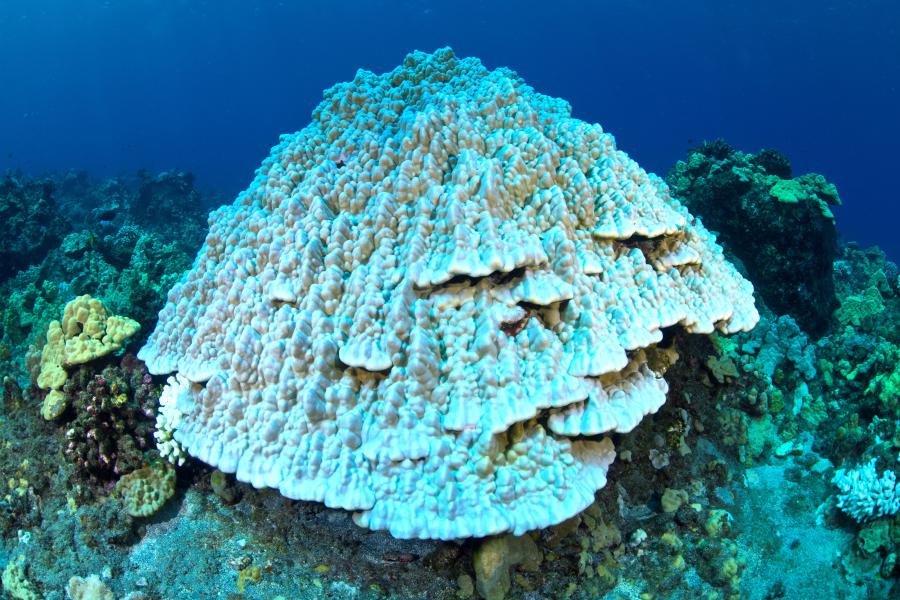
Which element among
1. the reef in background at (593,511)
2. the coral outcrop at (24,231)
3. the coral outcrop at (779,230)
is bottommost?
the reef in background at (593,511)

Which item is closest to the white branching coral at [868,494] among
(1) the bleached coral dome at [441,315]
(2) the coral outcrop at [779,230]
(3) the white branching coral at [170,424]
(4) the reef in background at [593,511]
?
(4) the reef in background at [593,511]

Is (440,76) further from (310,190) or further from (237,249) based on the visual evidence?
(237,249)

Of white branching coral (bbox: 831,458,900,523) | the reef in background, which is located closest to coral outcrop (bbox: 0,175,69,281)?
the reef in background

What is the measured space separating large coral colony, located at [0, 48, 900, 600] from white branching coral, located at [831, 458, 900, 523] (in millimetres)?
17

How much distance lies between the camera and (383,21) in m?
123

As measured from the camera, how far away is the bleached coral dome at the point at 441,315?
3320mm

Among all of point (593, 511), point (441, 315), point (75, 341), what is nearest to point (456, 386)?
point (441, 315)

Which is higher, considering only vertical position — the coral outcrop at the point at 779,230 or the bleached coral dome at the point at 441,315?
the coral outcrop at the point at 779,230

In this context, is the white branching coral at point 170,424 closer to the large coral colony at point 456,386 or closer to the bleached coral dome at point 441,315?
the large coral colony at point 456,386

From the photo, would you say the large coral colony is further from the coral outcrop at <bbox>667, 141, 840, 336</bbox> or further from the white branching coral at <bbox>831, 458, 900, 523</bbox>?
the coral outcrop at <bbox>667, 141, 840, 336</bbox>

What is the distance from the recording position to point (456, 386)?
3455mm

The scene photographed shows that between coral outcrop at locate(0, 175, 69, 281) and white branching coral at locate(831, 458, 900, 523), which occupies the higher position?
coral outcrop at locate(0, 175, 69, 281)

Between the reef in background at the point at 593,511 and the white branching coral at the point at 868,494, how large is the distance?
1 centimetres

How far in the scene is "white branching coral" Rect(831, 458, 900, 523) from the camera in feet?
14.1
